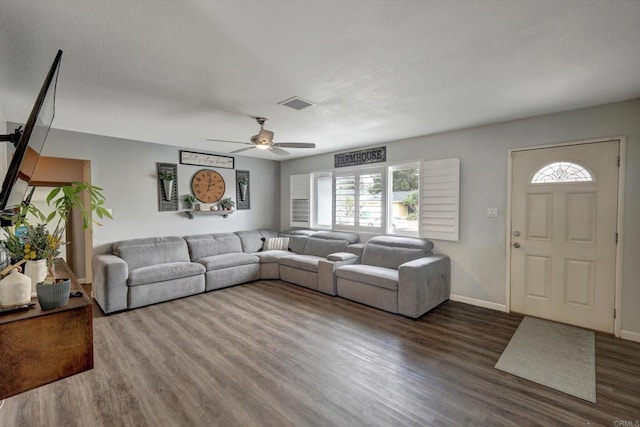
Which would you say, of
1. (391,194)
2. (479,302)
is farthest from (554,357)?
(391,194)

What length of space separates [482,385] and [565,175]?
8.40 ft

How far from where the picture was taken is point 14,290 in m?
1.69

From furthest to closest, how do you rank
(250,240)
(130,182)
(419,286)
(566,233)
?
(250,240) → (130,182) → (419,286) → (566,233)

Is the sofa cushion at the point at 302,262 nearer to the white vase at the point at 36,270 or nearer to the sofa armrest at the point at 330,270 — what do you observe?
the sofa armrest at the point at 330,270

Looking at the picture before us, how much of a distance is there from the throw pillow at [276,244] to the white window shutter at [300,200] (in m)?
0.60

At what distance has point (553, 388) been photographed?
2.17 metres

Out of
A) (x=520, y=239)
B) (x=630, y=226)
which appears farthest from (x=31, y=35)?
(x=630, y=226)

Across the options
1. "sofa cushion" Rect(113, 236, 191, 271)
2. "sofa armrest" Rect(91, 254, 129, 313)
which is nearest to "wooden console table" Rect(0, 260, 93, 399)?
"sofa armrest" Rect(91, 254, 129, 313)

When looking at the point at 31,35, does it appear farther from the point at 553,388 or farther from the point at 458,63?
the point at 553,388

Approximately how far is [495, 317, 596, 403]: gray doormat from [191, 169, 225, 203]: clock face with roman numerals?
498 centimetres

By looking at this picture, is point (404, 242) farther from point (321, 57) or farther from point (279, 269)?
point (321, 57)

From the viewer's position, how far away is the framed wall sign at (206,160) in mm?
5152

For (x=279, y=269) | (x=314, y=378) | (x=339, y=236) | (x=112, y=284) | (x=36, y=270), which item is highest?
(x=36, y=270)

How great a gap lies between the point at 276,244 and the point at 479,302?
3.68m
